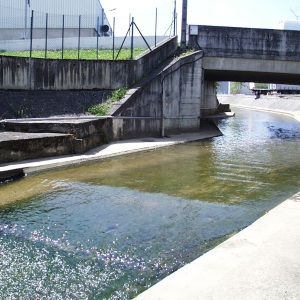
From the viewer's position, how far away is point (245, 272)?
5.27 metres

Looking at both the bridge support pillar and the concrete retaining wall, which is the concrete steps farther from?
the bridge support pillar

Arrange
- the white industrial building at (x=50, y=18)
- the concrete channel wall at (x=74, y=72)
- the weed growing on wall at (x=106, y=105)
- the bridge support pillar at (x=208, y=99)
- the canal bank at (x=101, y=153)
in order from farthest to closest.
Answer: the bridge support pillar at (x=208, y=99) → the white industrial building at (x=50, y=18) → the weed growing on wall at (x=106, y=105) → the concrete channel wall at (x=74, y=72) → the canal bank at (x=101, y=153)

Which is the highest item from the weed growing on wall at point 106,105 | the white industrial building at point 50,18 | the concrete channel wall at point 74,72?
the white industrial building at point 50,18

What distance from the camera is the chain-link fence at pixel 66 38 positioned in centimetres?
2594

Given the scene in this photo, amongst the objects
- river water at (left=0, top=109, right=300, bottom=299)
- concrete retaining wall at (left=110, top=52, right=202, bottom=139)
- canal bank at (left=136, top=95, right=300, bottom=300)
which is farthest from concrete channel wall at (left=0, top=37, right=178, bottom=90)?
canal bank at (left=136, top=95, right=300, bottom=300)

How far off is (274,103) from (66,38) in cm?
4681

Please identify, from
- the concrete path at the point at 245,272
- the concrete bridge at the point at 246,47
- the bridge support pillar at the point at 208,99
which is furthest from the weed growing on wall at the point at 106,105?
the bridge support pillar at the point at 208,99

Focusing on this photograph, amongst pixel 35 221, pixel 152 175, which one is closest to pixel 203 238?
pixel 35 221

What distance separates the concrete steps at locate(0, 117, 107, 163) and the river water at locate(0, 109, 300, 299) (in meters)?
1.45

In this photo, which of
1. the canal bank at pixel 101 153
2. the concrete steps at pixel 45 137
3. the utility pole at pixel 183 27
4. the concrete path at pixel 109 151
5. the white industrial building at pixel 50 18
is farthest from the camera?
the white industrial building at pixel 50 18

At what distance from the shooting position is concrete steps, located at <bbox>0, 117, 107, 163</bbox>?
13508 millimetres

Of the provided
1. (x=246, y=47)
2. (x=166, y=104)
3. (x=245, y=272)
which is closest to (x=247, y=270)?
(x=245, y=272)

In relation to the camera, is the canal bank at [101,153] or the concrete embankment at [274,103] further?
the concrete embankment at [274,103]

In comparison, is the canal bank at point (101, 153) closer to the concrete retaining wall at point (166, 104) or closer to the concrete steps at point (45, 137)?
the concrete steps at point (45, 137)
